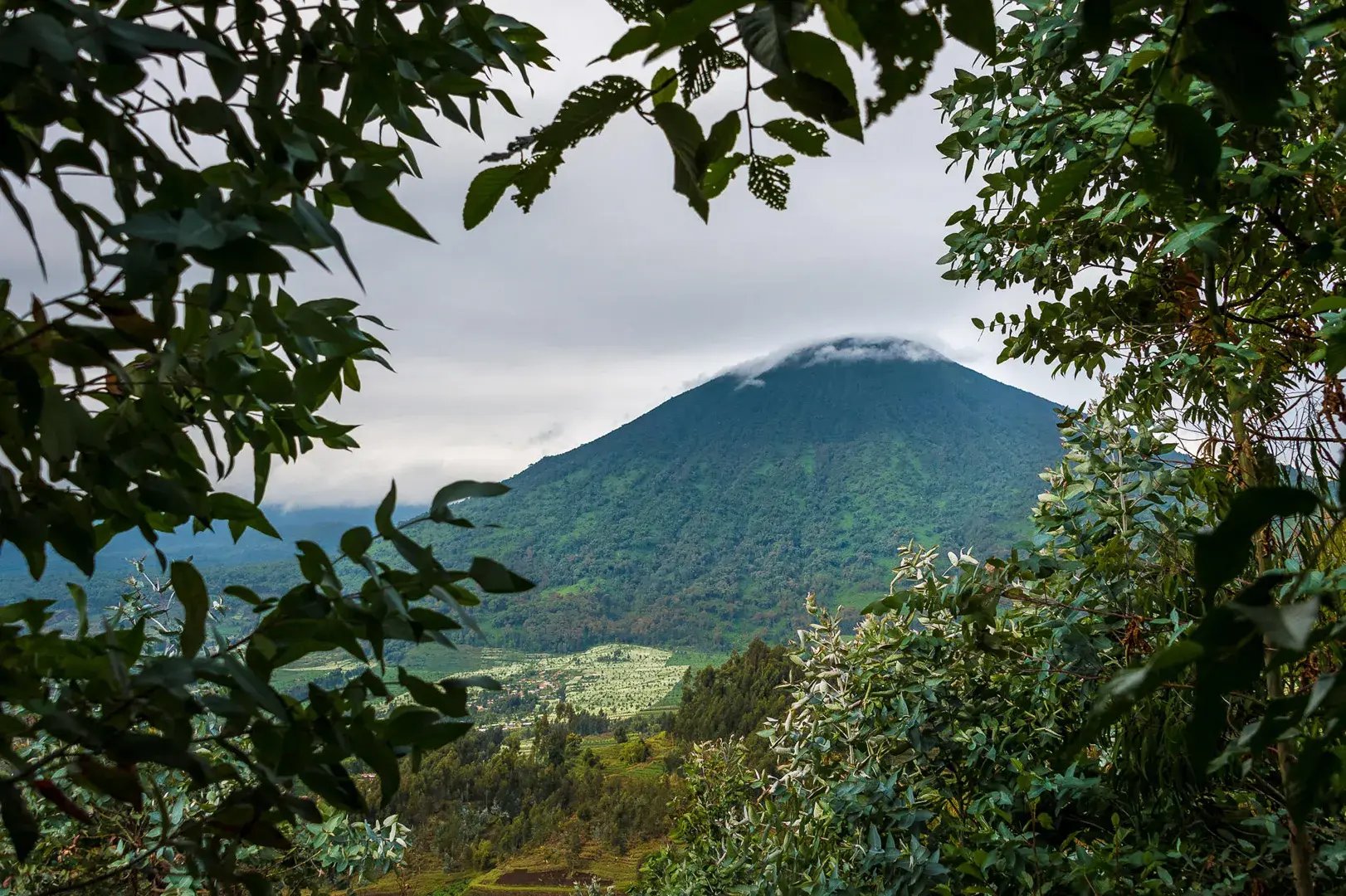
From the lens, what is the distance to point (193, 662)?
1.77ft

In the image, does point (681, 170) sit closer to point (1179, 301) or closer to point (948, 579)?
point (948, 579)

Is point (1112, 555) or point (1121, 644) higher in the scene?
point (1112, 555)

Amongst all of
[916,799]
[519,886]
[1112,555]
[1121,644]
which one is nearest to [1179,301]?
[1112,555]

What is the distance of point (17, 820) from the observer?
0.54m

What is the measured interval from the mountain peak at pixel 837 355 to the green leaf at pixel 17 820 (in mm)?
79478

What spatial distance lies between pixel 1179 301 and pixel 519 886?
10780 millimetres

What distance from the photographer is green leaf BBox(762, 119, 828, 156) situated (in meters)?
0.57

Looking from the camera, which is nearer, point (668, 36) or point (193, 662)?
point (668, 36)

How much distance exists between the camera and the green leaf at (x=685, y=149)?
504 millimetres

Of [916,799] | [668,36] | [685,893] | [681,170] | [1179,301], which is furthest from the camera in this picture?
[685,893]

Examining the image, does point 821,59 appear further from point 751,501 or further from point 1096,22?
point 751,501

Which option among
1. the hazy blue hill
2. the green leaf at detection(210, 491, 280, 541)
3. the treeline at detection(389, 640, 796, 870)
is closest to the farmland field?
the hazy blue hill

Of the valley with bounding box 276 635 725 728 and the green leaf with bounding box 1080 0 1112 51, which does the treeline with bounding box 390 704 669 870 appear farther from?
the valley with bounding box 276 635 725 728

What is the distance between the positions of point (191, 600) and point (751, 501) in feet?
213
